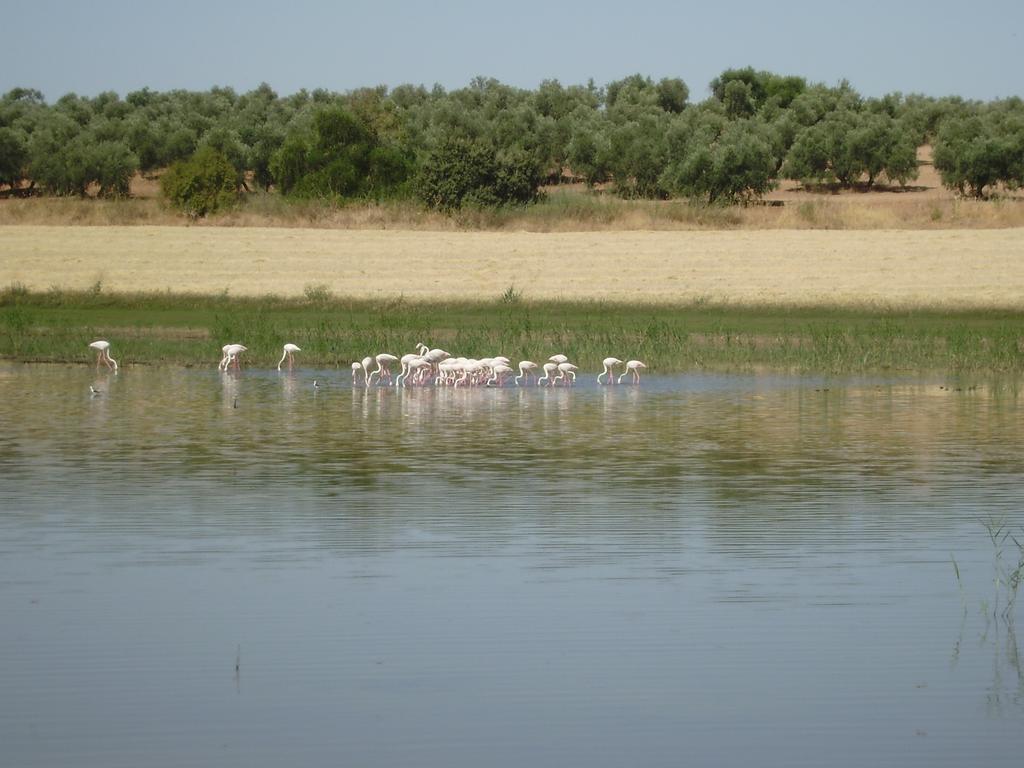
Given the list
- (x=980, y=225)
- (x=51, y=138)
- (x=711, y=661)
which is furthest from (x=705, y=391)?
(x=51, y=138)

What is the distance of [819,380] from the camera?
29.8m

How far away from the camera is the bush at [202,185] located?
65.8 m

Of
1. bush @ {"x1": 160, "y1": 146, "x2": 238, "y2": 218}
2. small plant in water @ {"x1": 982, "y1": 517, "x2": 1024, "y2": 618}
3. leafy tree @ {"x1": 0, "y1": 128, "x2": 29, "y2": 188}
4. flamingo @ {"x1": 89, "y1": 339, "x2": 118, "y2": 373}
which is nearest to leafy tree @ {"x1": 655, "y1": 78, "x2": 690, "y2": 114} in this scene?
leafy tree @ {"x1": 0, "y1": 128, "x2": 29, "y2": 188}

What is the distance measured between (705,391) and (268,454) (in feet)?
33.6

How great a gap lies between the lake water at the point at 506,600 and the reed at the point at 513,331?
467 inches

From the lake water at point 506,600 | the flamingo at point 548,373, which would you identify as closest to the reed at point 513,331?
the flamingo at point 548,373

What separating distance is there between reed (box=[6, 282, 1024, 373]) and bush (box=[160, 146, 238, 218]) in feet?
59.4

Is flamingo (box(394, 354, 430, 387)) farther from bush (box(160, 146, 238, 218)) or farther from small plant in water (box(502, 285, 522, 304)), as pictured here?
bush (box(160, 146, 238, 218))

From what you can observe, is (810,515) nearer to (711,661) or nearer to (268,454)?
(711,661)

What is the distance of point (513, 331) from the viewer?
3503 centimetres

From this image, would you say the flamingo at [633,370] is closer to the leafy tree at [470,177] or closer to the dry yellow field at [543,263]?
the dry yellow field at [543,263]

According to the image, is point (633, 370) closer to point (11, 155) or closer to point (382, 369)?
point (382, 369)

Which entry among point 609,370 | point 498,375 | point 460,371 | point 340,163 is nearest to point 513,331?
point 609,370

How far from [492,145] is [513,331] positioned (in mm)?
38758
